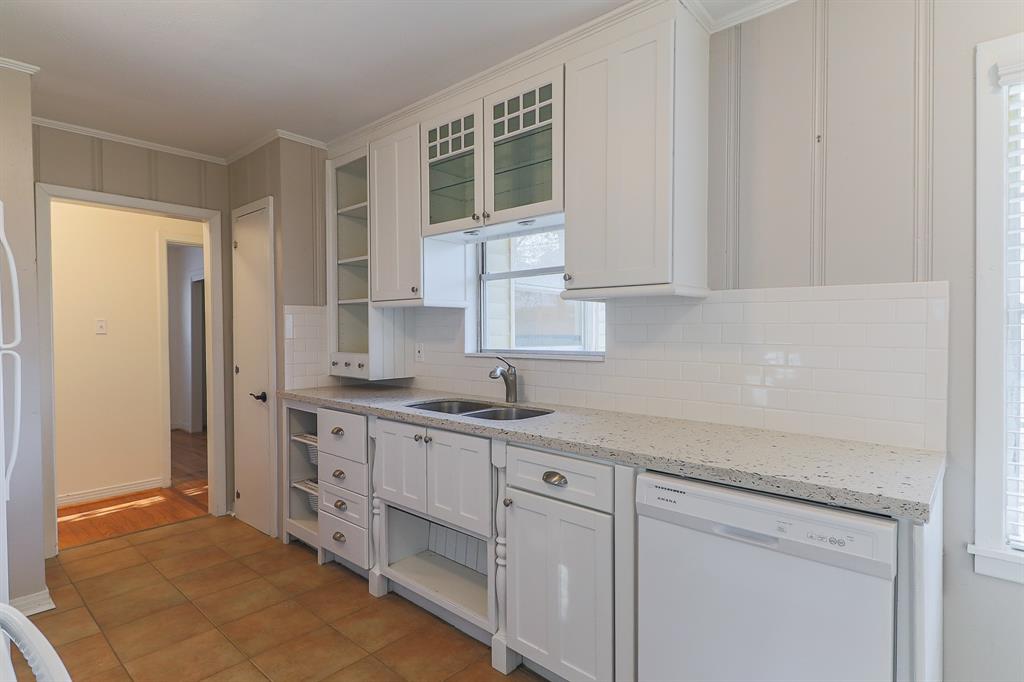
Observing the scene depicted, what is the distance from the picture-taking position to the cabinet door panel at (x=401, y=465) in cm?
239

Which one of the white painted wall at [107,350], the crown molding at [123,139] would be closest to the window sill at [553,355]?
the crown molding at [123,139]

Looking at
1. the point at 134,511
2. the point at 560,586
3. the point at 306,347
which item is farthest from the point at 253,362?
the point at 560,586

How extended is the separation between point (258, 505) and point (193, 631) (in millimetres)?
1250

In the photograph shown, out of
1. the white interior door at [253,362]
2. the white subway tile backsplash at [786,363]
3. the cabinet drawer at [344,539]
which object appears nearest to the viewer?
the white subway tile backsplash at [786,363]

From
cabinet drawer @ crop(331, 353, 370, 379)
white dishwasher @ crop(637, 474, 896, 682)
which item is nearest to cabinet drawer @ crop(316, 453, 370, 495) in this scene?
cabinet drawer @ crop(331, 353, 370, 379)

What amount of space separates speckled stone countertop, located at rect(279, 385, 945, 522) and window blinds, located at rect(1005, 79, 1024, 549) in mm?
205

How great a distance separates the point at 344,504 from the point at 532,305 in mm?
1442

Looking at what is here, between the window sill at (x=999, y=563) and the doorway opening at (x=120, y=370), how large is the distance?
4072mm

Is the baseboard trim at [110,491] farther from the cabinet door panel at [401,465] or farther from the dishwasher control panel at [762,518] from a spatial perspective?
the dishwasher control panel at [762,518]

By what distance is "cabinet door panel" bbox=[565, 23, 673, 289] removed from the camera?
1931 mm

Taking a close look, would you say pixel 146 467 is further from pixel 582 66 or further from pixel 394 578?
pixel 582 66

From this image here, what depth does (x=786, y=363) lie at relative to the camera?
195 cm

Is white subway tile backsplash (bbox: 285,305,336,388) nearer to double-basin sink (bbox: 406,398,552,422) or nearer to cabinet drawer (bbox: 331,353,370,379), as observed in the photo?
cabinet drawer (bbox: 331,353,370,379)

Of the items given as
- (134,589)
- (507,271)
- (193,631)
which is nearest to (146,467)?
(134,589)
